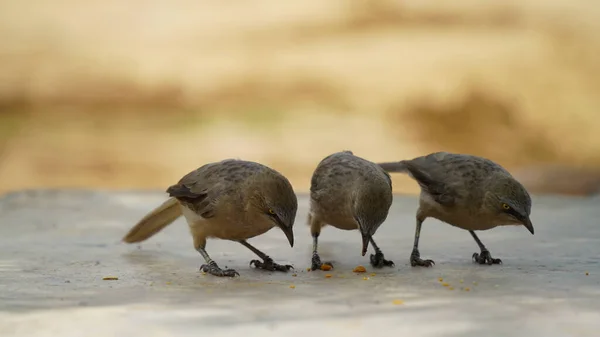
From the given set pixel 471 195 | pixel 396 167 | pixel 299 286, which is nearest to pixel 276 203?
pixel 299 286

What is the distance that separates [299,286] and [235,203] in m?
0.83

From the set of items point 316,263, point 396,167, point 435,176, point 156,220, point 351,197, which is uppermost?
point 396,167

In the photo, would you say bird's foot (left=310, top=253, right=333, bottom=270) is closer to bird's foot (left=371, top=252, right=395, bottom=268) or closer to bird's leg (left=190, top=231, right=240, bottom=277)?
bird's foot (left=371, top=252, right=395, bottom=268)

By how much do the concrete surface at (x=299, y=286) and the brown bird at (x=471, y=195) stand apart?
376 mm

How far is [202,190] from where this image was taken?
21.4 ft

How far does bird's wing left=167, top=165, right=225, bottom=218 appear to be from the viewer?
6.41 metres

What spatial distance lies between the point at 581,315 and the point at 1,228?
21.3ft

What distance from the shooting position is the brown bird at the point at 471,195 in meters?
6.37

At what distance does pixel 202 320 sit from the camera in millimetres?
4742

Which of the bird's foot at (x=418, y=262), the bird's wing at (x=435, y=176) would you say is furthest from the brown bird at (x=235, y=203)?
the bird's wing at (x=435, y=176)

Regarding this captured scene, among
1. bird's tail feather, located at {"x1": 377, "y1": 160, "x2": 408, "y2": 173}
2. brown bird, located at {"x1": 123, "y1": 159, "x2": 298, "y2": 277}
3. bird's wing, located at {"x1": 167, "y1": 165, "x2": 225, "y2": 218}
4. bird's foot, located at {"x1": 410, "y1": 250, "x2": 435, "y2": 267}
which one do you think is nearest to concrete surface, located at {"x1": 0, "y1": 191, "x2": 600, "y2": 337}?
bird's foot, located at {"x1": 410, "y1": 250, "x2": 435, "y2": 267}

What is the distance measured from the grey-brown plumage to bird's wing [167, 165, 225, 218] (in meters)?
0.84

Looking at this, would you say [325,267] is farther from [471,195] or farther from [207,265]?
[471,195]

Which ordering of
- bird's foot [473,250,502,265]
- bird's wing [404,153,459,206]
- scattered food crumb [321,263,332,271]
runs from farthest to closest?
1. bird's foot [473,250,502,265]
2. scattered food crumb [321,263,332,271]
3. bird's wing [404,153,459,206]
